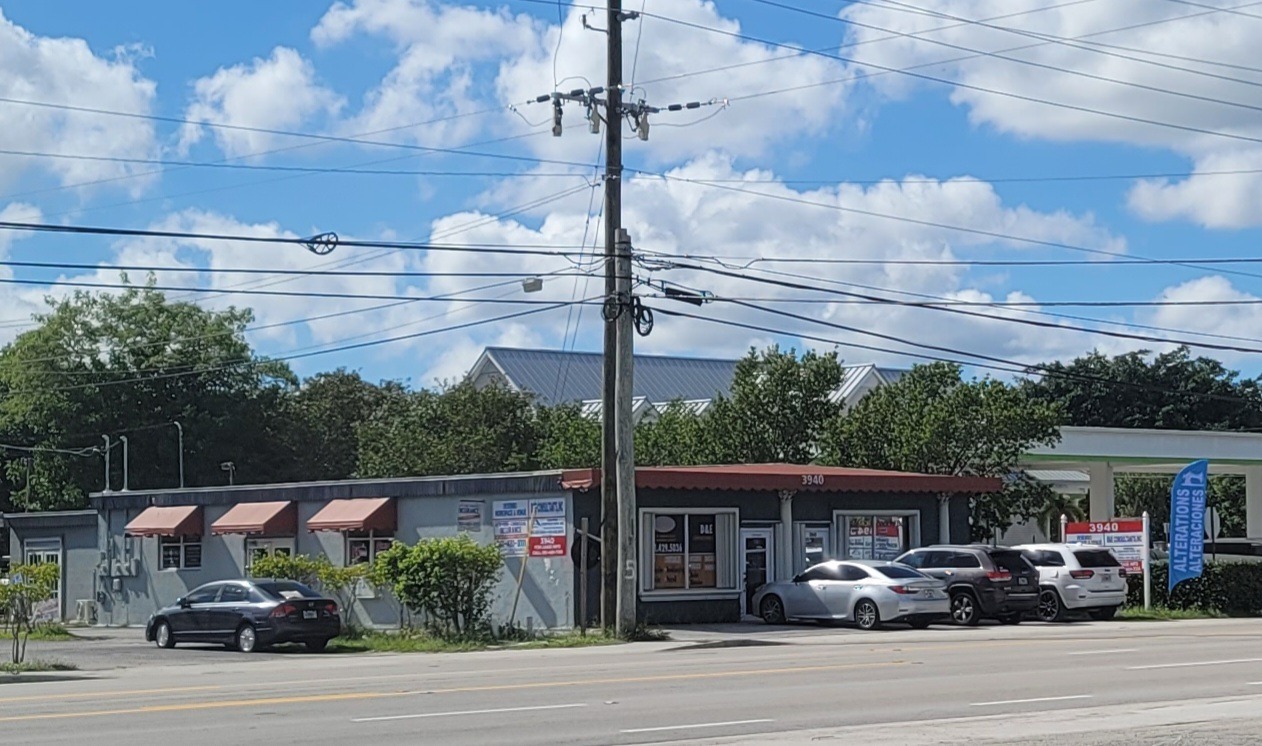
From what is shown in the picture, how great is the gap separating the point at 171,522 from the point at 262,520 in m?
3.86

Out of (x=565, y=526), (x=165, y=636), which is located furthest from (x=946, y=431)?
(x=165, y=636)

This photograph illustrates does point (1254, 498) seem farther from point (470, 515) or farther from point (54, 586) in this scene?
point (54, 586)

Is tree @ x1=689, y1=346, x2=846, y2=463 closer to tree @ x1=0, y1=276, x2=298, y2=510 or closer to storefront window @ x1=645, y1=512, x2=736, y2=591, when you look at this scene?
storefront window @ x1=645, y1=512, x2=736, y2=591

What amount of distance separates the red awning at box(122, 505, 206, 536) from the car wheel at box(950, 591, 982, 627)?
19.4m

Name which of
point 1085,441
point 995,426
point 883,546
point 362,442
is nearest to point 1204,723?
point 883,546

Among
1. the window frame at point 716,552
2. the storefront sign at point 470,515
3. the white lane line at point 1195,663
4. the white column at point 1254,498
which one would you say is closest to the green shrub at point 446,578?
the storefront sign at point 470,515

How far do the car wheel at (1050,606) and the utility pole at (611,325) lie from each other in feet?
34.9

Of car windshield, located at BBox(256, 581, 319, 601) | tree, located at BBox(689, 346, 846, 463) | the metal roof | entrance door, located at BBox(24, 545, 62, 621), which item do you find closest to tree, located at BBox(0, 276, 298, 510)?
the metal roof

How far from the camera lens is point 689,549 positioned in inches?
1416

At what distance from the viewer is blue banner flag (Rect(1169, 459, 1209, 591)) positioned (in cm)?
3847

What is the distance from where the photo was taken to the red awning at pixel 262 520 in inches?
1556

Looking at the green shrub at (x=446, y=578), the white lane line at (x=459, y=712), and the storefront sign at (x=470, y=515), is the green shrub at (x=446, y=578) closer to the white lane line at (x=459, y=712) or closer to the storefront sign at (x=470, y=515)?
the storefront sign at (x=470, y=515)

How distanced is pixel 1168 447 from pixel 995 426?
14.9 m

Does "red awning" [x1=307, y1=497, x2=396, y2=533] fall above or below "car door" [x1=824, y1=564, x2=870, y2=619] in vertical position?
above
